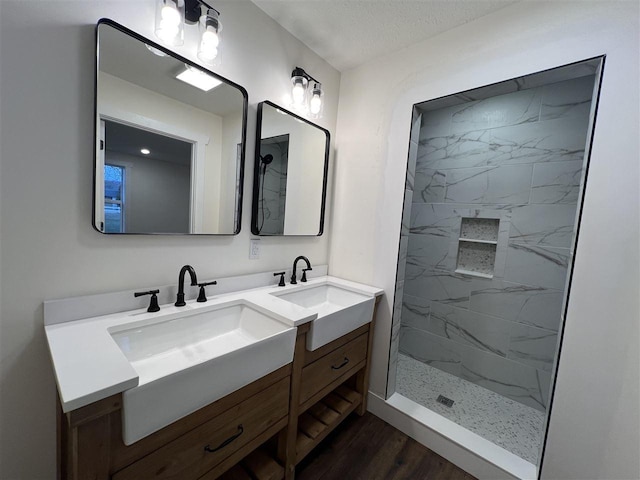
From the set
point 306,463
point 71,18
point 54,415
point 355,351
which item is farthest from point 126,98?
point 306,463

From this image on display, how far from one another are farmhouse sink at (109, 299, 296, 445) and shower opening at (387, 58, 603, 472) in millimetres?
1010

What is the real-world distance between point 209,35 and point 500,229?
232cm

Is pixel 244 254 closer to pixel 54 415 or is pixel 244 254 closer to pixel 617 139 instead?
pixel 54 415

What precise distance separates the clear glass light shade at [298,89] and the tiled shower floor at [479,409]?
2.27 m

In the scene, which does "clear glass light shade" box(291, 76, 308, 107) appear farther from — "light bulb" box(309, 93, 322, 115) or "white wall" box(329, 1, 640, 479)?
"white wall" box(329, 1, 640, 479)

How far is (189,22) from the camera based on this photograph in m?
1.18

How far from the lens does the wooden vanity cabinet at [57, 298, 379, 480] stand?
0.68 m

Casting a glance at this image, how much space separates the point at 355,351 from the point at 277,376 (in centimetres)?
70

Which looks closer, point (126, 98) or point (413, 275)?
point (126, 98)

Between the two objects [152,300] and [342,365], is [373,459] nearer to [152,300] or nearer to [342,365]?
[342,365]

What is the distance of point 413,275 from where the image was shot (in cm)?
263

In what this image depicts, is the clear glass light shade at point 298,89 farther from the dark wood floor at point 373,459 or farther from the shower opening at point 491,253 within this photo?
the dark wood floor at point 373,459

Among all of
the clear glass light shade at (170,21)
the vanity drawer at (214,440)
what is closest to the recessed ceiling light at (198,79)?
the clear glass light shade at (170,21)

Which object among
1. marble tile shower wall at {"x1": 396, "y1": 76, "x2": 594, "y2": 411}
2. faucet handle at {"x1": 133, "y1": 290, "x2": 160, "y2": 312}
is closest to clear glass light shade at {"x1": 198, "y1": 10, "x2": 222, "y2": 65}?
faucet handle at {"x1": 133, "y1": 290, "x2": 160, "y2": 312}
